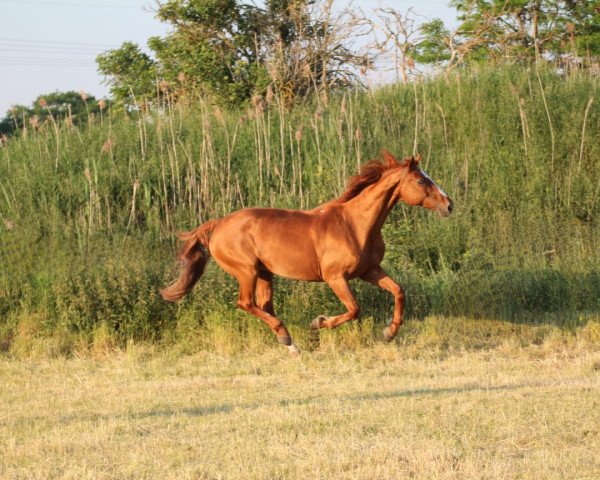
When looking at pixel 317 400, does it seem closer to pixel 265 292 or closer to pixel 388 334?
pixel 388 334

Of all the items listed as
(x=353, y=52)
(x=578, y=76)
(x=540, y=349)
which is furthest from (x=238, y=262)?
(x=353, y=52)

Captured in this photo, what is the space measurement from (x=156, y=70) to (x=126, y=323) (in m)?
9.68

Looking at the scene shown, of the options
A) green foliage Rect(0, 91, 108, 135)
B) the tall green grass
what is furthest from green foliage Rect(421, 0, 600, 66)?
green foliage Rect(0, 91, 108, 135)

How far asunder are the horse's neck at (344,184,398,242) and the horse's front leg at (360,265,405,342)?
0.36 metres

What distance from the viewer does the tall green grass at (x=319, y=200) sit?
10922mm

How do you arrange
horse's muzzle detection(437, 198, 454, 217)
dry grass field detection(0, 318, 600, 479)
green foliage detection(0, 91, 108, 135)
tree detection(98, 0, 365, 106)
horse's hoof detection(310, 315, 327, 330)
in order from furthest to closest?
1. green foliage detection(0, 91, 108, 135)
2. tree detection(98, 0, 365, 106)
3. horse's hoof detection(310, 315, 327, 330)
4. horse's muzzle detection(437, 198, 454, 217)
5. dry grass field detection(0, 318, 600, 479)

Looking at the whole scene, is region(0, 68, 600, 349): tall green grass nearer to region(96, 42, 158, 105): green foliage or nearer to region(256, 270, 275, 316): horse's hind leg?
region(256, 270, 275, 316): horse's hind leg

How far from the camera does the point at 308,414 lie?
22.4 feet

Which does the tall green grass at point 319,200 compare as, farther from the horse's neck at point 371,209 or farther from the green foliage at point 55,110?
the green foliage at point 55,110


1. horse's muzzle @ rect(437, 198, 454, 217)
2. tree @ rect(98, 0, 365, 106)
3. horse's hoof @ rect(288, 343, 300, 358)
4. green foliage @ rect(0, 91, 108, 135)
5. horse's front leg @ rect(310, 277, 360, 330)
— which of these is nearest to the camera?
horse's muzzle @ rect(437, 198, 454, 217)

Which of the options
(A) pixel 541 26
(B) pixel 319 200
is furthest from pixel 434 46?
(B) pixel 319 200

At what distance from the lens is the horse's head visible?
30.5 feet

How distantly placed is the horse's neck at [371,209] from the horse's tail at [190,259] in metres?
1.44

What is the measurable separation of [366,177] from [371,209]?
14.4 inches
